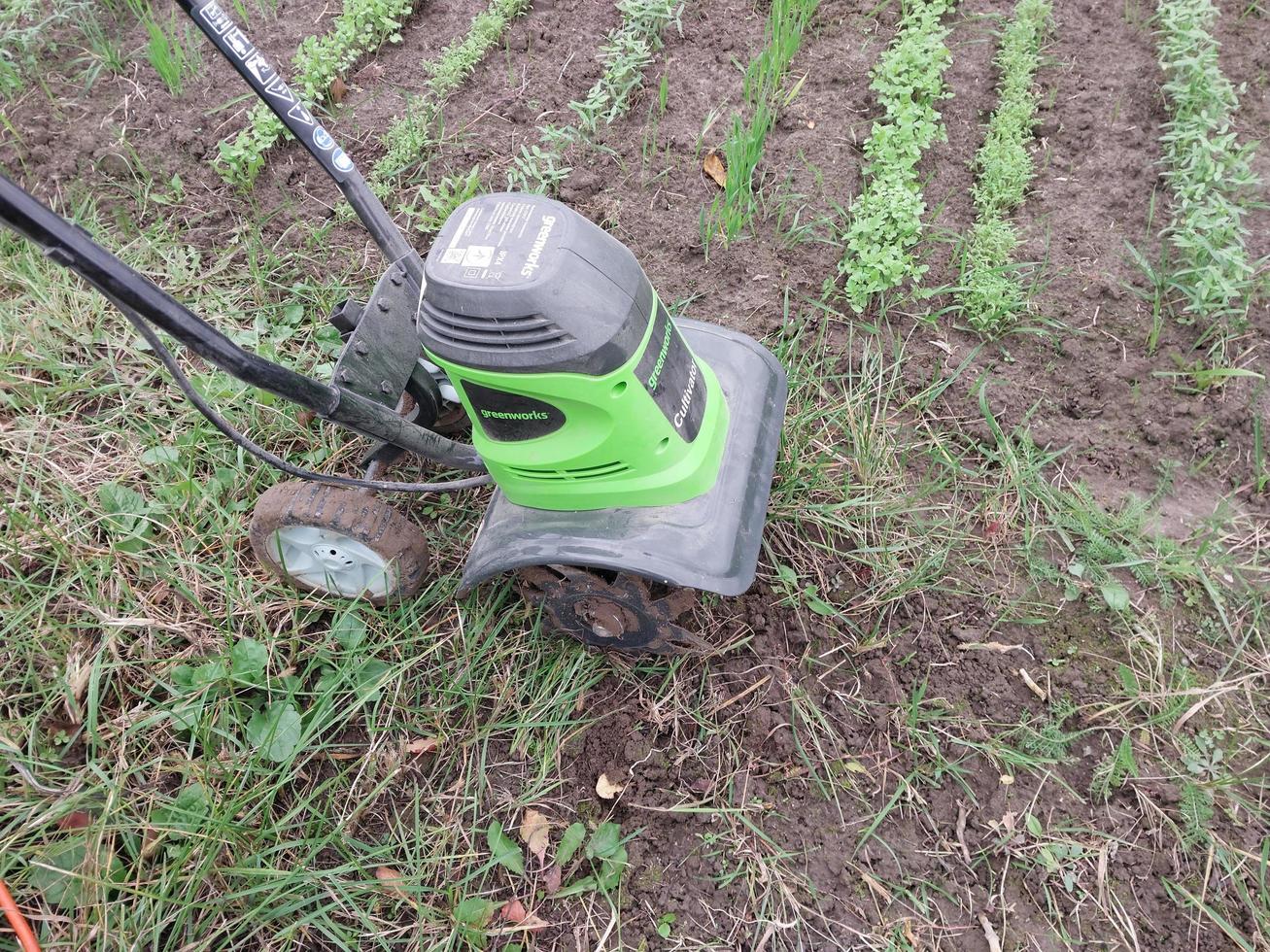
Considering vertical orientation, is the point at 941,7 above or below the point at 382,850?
above

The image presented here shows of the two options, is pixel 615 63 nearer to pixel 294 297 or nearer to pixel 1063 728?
pixel 294 297

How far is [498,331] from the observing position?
1579 millimetres

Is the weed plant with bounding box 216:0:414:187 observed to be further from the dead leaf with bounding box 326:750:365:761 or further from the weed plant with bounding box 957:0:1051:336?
the weed plant with bounding box 957:0:1051:336

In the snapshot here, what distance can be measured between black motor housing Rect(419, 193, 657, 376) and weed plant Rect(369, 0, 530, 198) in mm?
1627

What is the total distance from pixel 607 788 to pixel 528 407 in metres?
0.91

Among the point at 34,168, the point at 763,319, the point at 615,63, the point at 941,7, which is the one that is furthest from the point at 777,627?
the point at 34,168

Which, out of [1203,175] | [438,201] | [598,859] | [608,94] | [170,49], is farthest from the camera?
[170,49]

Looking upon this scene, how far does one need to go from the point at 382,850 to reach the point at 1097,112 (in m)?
3.34

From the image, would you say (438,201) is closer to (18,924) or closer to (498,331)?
(498,331)

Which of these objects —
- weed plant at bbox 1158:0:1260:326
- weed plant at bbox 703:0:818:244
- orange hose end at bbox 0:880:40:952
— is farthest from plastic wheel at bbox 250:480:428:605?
weed plant at bbox 1158:0:1260:326

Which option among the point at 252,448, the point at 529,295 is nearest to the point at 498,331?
the point at 529,295

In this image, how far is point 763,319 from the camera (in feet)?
8.82

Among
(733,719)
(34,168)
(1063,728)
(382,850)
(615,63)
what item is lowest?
(1063,728)

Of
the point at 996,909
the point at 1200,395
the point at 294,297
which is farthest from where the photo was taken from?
the point at 294,297
